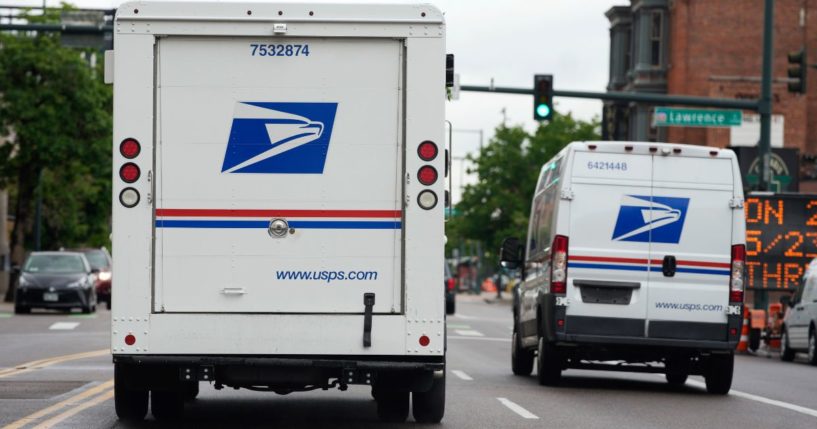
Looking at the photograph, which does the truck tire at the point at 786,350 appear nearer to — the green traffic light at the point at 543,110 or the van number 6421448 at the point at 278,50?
the green traffic light at the point at 543,110

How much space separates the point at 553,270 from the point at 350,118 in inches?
257

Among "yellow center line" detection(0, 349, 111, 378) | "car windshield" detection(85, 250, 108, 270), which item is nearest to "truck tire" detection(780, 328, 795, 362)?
"yellow center line" detection(0, 349, 111, 378)

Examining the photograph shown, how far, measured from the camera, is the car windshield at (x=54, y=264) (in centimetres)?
3928

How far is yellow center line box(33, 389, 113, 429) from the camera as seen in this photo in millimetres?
11957

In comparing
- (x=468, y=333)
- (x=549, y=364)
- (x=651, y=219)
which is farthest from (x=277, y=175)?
(x=468, y=333)

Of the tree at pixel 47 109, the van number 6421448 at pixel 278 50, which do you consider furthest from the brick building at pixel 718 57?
the van number 6421448 at pixel 278 50

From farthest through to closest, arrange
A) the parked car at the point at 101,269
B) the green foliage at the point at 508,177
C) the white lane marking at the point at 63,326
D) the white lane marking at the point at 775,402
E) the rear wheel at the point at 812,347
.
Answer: the green foliage at the point at 508,177
the parked car at the point at 101,269
the white lane marking at the point at 63,326
the rear wheel at the point at 812,347
the white lane marking at the point at 775,402

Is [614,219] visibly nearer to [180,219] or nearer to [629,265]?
[629,265]

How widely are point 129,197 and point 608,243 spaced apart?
748 centimetres

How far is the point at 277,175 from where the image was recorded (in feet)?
35.6

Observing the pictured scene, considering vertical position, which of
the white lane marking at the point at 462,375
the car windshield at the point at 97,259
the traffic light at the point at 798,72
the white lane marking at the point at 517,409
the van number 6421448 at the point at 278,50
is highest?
the traffic light at the point at 798,72

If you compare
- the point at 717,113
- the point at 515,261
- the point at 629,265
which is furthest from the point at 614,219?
the point at 717,113

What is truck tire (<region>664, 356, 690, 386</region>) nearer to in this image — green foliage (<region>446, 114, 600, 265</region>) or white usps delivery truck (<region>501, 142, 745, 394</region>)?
white usps delivery truck (<region>501, 142, 745, 394</region>)

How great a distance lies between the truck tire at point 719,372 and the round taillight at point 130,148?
868cm
